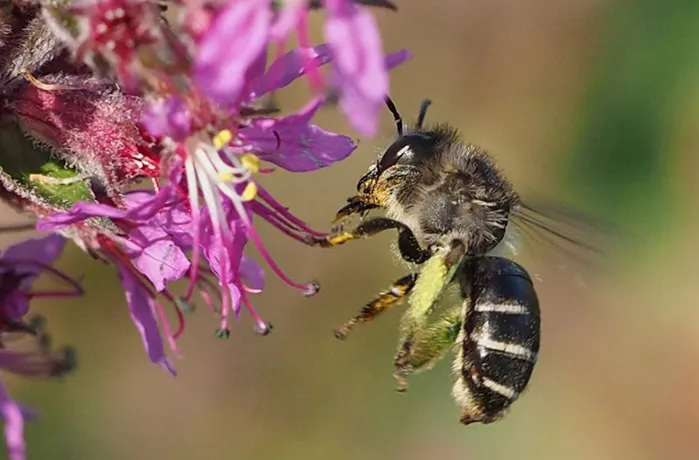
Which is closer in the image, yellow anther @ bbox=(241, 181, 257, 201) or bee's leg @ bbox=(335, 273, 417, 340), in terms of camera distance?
yellow anther @ bbox=(241, 181, 257, 201)

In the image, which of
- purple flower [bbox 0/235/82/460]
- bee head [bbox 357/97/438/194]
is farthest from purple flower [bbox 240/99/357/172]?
purple flower [bbox 0/235/82/460]

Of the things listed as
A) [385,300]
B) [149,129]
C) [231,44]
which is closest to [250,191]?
[149,129]

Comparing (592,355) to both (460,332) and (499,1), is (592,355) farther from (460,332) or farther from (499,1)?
(460,332)

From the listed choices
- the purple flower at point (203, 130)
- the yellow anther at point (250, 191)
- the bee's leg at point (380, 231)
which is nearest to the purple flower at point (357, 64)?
the purple flower at point (203, 130)

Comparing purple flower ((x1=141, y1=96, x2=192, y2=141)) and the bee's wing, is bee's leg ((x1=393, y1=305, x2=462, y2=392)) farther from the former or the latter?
purple flower ((x1=141, y1=96, x2=192, y2=141))

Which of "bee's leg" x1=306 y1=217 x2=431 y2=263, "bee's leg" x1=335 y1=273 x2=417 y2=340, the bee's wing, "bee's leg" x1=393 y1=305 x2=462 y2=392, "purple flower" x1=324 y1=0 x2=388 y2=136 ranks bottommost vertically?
"bee's leg" x1=393 y1=305 x2=462 y2=392

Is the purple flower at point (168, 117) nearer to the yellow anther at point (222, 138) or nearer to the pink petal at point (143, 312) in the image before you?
the yellow anther at point (222, 138)

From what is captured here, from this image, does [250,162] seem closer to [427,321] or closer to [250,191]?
[250,191]
